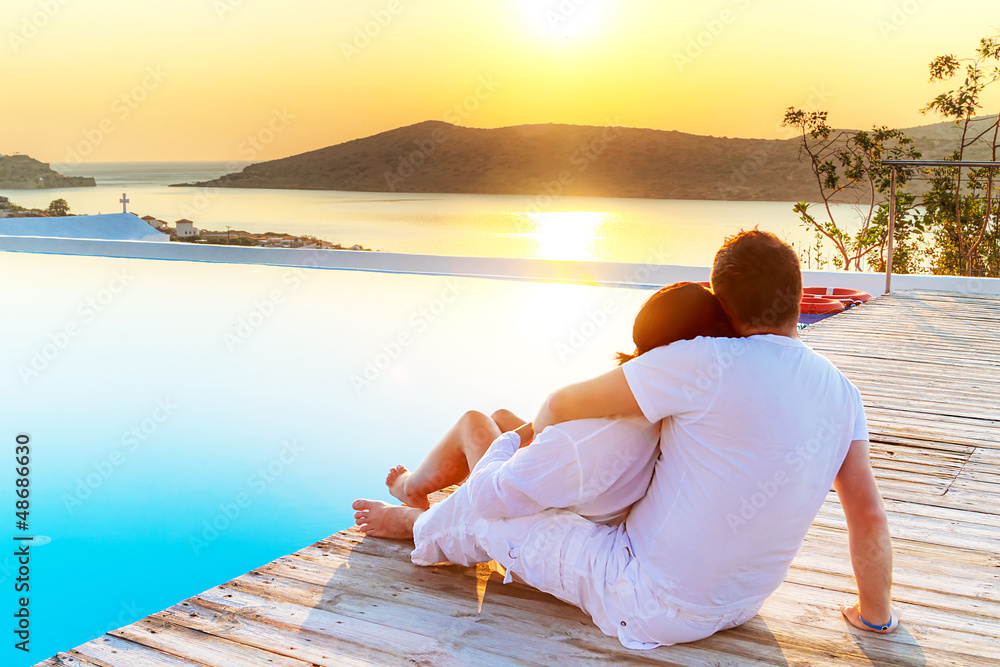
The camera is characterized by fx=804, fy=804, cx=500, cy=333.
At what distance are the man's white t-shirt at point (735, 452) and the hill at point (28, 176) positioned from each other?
17.1m

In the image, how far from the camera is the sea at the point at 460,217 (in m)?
10.3

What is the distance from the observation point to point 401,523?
2.05 m

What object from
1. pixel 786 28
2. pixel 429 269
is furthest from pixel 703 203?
pixel 429 269

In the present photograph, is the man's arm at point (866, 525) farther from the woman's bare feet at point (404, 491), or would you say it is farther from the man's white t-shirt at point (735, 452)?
the woman's bare feet at point (404, 491)

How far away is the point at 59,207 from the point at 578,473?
49.1 feet

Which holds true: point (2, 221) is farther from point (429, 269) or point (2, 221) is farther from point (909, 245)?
point (909, 245)

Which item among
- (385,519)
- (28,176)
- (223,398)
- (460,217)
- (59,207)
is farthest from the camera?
(28,176)

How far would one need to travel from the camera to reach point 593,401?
57.8 inches

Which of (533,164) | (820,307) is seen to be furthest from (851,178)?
(533,164)

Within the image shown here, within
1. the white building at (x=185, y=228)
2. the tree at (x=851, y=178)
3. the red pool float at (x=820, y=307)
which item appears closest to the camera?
the red pool float at (x=820, y=307)

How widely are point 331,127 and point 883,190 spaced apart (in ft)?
26.5

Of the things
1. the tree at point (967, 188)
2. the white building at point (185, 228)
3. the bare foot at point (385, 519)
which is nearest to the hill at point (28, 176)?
the white building at point (185, 228)

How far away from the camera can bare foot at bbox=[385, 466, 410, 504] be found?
7.31ft

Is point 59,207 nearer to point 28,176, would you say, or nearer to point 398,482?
point 28,176
